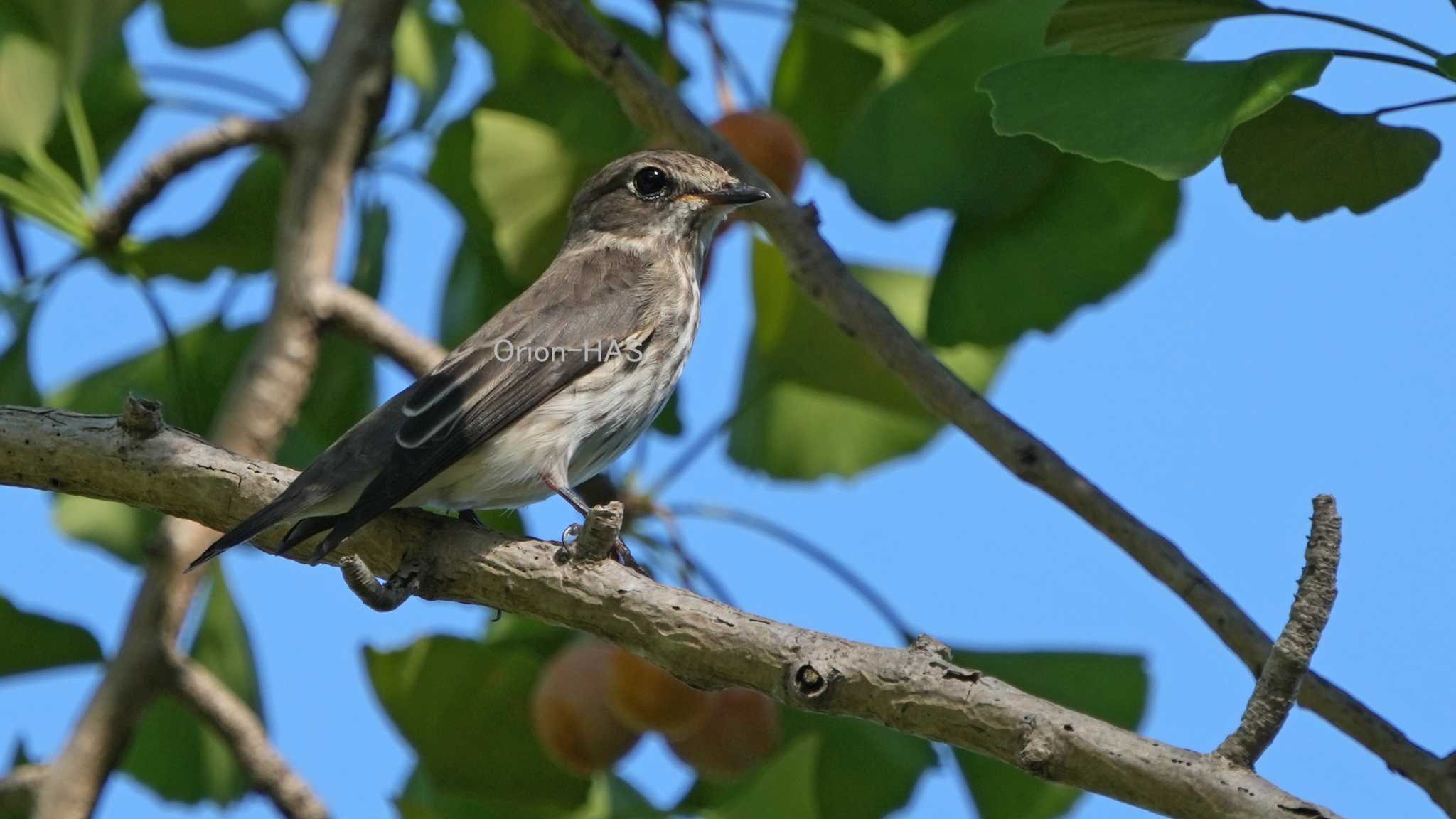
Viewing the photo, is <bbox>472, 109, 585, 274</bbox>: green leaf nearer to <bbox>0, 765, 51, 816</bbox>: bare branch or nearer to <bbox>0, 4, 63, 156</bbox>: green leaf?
<bbox>0, 4, 63, 156</bbox>: green leaf

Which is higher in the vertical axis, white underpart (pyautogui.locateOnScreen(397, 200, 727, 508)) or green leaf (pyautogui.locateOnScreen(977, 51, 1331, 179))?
white underpart (pyautogui.locateOnScreen(397, 200, 727, 508))

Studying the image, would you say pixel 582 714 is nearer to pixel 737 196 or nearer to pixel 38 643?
pixel 737 196

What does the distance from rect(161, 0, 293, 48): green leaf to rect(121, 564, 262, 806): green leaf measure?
1.98 m

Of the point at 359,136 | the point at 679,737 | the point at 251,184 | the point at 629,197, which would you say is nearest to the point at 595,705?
the point at 679,737

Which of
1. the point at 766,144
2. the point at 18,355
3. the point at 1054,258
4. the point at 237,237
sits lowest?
the point at 1054,258

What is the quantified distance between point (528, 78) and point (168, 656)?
2.49 metres

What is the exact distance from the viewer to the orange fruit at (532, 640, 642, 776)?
4.45 metres

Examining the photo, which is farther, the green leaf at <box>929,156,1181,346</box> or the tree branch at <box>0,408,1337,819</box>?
the green leaf at <box>929,156,1181,346</box>

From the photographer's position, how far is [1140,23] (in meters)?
3.27

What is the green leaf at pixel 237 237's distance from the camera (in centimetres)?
541

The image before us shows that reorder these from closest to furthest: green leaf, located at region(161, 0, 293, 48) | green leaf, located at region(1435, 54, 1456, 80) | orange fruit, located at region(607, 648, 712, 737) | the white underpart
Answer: green leaf, located at region(1435, 54, 1456, 80)
the white underpart
orange fruit, located at region(607, 648, 712, 737)
green leaf, located at region(161, 0, 293, 48)

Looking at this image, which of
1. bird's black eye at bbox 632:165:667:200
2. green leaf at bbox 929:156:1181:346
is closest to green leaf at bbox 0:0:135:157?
bird's black eye at bbox 632:165:667:200

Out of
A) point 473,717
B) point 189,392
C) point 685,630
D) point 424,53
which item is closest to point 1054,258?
point 685,630

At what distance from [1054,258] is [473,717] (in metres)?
2.16
